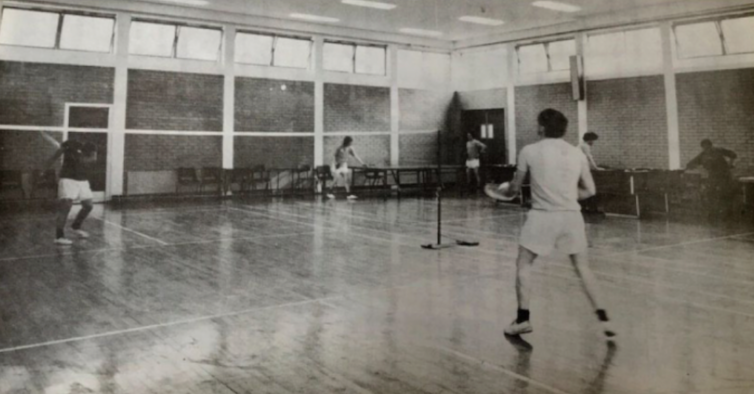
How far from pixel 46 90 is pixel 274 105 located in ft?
16.9

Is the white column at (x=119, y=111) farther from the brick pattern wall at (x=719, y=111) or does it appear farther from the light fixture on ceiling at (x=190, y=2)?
the brick pattern wall at (x=719, y=111)

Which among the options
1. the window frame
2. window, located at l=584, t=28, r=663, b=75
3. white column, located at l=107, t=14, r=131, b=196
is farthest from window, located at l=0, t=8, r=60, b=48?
window, located at l=584, t=28, r=663, b=75

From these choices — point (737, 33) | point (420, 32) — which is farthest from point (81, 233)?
point (737, 33)

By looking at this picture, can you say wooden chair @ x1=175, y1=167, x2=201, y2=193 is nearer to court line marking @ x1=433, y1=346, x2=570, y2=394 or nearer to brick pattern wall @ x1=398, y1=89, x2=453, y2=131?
brick pattern wall @ x1=398, y1=89, x2=453, y2=131

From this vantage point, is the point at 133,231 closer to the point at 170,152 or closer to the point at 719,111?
the point at 170,152

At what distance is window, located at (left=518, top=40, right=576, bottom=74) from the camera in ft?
49.7

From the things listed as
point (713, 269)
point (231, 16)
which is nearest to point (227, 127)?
point (231, 16)

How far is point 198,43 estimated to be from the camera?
14023 mm

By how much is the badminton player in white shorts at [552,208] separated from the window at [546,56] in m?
12.2

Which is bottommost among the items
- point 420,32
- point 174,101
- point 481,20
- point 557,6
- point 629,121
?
point 629,121

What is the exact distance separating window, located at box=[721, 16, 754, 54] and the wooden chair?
39.7 feet

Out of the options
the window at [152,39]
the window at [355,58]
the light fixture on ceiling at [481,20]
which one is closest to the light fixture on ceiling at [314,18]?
the window at [355,58]

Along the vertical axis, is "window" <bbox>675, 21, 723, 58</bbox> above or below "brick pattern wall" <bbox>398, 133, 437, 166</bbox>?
above

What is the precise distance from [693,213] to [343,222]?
6.18m
